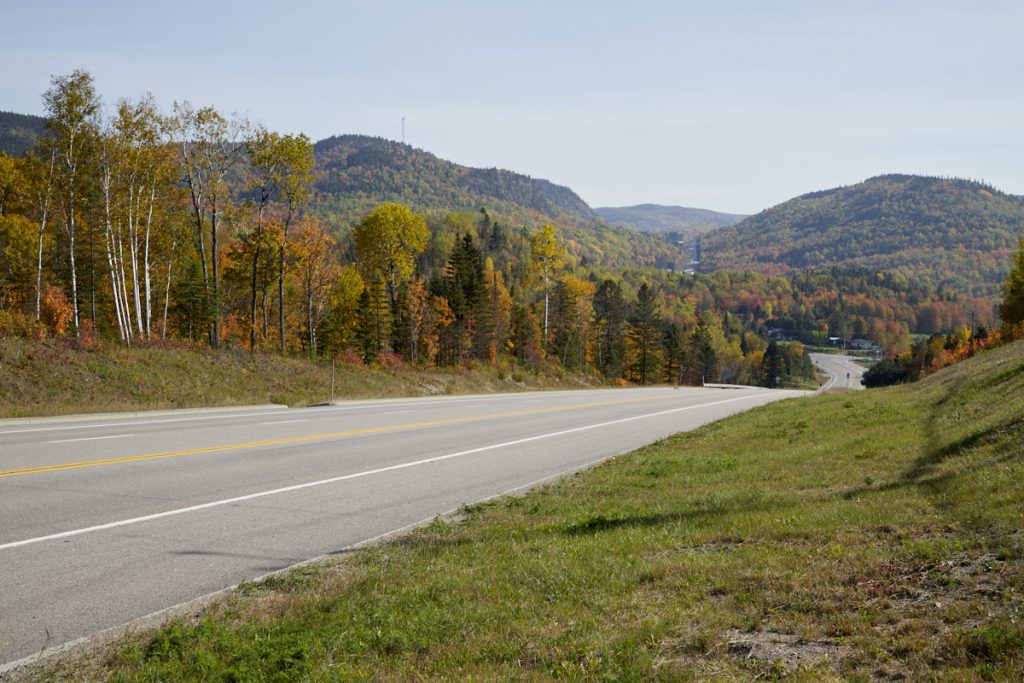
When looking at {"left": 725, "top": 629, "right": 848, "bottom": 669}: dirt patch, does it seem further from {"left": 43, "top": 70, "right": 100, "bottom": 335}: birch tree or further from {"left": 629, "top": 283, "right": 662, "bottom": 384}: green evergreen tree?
{"left": 629, "top": 283, "right": 662, "bottom": 384}: green evergreen tree

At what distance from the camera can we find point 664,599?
5910 mm

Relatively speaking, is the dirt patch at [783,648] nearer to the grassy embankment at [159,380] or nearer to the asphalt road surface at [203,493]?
the asphalt road surface at [203,493]

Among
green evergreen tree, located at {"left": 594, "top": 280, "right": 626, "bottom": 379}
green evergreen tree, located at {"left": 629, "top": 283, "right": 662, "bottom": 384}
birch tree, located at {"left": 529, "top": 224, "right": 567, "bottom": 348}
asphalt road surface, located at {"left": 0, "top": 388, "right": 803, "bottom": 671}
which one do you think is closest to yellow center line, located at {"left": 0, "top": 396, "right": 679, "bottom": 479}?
asphalt road surface, located at {"left": 0, "top": 388, "right": 803, "bottom": 671}

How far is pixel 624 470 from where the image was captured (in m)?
14.4

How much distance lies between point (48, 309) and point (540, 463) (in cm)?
3231

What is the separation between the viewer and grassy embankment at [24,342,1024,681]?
15.5ft

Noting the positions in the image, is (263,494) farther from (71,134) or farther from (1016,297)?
(1016,297)

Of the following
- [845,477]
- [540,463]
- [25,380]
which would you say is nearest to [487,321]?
[25,380]

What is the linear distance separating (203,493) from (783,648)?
881 cm

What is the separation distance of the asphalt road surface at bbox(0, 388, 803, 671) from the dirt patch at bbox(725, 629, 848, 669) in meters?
4.91

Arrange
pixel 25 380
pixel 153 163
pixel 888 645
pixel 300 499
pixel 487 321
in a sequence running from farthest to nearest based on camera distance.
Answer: pixel 487 321 < pixel 153 163 < pixel 25 380 < pixel 300 499 < pixel 888 645

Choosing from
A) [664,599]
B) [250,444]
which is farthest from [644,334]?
[664,599]

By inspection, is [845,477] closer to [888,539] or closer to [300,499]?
[888,539]

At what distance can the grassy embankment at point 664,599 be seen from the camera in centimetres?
471
